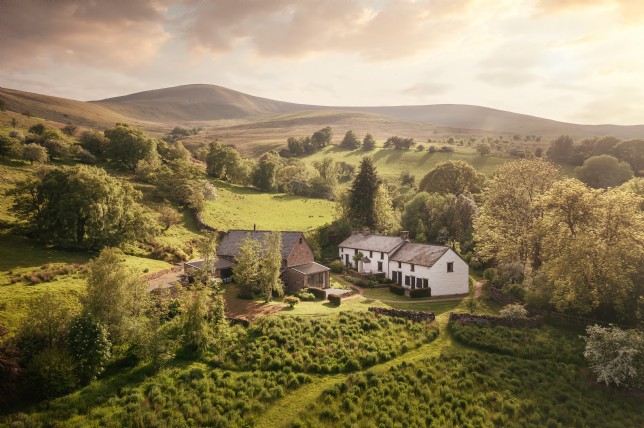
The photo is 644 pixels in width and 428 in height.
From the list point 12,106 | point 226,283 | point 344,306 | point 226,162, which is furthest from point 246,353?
point 12,106

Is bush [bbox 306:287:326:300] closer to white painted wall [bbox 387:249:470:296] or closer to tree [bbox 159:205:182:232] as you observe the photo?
white painted wall [bbox 387:249:470:296]

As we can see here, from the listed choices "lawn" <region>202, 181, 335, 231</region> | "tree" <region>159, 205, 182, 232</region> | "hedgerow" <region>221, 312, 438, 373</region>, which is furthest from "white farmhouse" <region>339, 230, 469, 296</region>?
"tree" <region>159, 205, 182, 232</region>

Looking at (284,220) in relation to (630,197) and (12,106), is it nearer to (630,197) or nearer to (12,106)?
(630,197)

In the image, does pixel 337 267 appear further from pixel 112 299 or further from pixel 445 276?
pixel 112 299

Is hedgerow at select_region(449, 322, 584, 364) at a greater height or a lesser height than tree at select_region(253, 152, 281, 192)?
lesser

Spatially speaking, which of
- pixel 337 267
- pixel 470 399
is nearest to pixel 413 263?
pixel 337 267

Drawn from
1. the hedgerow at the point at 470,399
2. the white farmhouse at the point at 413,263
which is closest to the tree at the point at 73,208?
the white farmhouse at the point at 413,263
